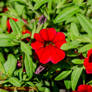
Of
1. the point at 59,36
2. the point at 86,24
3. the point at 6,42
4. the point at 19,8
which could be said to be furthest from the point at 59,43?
the point at 19,8

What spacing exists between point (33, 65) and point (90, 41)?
390 mm

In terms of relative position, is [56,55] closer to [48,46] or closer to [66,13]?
[48,46]

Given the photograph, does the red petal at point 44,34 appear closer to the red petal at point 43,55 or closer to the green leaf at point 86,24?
the red petal at point 43,55

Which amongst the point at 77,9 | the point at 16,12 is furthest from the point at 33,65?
the point at 16,12

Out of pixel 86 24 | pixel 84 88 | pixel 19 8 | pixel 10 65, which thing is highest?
pixel 19 8

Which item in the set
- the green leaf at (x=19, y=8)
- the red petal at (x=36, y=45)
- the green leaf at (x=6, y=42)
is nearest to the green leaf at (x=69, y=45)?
the red petal at (x=36, y=45)

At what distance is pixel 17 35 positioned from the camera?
52.8 inches

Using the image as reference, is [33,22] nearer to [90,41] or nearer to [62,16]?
[62,16]

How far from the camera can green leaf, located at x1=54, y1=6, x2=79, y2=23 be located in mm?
1350

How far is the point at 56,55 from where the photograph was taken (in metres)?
1.19

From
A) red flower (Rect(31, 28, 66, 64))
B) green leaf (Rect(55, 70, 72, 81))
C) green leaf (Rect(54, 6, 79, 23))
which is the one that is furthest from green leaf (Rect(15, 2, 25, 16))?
green leaf (Rect(55, 70, 72, 81))

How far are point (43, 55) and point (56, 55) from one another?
7 cm

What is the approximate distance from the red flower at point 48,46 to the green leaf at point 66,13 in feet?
0.54

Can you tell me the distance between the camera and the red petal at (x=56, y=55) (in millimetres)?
1168
